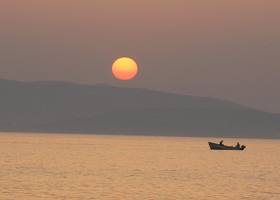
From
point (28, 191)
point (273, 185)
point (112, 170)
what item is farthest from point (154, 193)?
point (112, 170)

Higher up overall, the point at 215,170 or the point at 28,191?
the point at 215,170

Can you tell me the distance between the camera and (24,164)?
153m

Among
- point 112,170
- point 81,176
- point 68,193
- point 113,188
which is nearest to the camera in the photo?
point 68,193

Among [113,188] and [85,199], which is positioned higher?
[113,188]

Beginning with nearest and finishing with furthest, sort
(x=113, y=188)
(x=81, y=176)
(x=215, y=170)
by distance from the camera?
(x=113, y=188) < (x=81, y=176) < (x=215, y=170)

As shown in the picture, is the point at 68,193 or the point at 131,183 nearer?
the point at 68,193

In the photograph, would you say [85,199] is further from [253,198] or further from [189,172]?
[189,172]

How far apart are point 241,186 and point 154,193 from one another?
1809 centimetres

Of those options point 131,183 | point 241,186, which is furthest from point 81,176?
point 241,186

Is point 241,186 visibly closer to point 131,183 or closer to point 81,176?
point 131,183

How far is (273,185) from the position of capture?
116 meters

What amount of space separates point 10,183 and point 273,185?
114 feet

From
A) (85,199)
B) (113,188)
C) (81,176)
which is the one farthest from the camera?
(81,176)

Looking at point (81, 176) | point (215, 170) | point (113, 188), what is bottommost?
point (113, 188)
